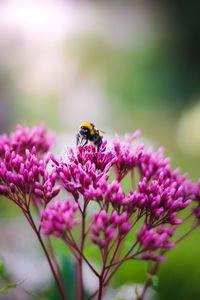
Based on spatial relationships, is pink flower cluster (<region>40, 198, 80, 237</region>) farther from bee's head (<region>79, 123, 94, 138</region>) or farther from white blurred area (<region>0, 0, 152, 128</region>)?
white blurred area (<region>0, 0, 152, 128</region>)

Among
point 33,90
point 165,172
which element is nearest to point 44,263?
point 165,172

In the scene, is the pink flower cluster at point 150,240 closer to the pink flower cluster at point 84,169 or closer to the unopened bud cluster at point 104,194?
the unopened bud cluster at point 104,194

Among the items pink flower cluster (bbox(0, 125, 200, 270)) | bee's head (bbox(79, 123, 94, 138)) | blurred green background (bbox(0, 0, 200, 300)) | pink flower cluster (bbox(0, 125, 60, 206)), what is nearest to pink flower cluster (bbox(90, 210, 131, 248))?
pink flower cluster (bbox(0, 125, 200, 270))

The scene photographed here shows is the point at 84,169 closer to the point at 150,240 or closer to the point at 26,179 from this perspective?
the point at 26,179

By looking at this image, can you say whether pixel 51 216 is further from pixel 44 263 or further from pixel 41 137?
pixel 44 263

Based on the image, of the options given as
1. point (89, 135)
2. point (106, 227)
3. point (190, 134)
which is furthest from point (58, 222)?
point (190, 134)

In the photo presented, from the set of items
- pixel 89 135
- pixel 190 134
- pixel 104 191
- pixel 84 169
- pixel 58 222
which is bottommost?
pixel 58 222
